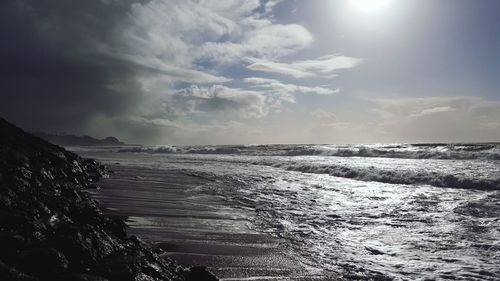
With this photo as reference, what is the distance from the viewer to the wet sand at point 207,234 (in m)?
4.71

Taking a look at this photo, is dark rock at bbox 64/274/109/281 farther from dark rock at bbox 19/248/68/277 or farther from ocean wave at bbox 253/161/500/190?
ocean wave at bbox 253/161/500/190

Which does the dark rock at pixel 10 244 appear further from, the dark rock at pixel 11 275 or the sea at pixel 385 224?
the sea at pixel 385 224

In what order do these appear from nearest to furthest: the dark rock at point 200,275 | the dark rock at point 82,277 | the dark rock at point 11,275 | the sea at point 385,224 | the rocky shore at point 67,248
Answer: the dark rock at point 11,275, the dark rock at point 82,277, the rocky shore at point 67,248, the dark rock at point 200,275, the sea at point 385,224

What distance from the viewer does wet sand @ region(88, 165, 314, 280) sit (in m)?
4.71

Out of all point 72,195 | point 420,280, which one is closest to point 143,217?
point 72,195

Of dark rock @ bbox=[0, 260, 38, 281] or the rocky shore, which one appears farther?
the rocky shore

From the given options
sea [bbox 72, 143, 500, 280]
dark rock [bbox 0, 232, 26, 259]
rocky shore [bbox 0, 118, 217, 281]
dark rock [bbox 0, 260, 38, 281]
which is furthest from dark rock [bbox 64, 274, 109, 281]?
sea [bbox 72, 143, 500, 280]

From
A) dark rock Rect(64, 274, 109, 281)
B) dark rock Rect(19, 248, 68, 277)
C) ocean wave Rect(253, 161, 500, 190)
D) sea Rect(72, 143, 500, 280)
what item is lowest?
sea Rect(72, 143, 500, 280)

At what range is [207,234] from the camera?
20.9ft

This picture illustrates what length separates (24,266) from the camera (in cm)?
292

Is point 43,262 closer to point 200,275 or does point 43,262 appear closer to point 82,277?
point 82,277

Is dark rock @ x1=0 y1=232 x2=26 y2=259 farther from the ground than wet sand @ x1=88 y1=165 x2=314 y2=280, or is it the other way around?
dark rock @ x1=0 y1=232 x2=26 y2=259

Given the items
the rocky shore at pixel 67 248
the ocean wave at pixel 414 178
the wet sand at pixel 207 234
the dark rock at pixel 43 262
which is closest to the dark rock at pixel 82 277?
the rocky shore at pixel 67 248

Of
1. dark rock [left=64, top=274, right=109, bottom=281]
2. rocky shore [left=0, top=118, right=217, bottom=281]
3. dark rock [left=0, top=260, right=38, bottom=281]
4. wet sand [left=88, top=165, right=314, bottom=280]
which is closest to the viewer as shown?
dark rock [left=0, top=260, right=38, bottom=281]
